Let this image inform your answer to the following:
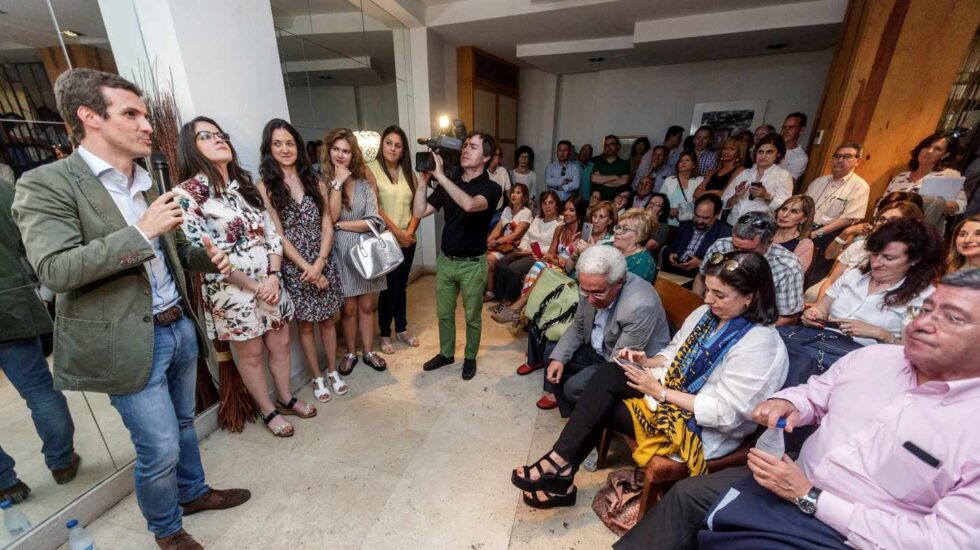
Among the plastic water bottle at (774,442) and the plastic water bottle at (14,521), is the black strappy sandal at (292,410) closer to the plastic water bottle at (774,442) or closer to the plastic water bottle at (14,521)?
the plastic water bottle at (14,521)

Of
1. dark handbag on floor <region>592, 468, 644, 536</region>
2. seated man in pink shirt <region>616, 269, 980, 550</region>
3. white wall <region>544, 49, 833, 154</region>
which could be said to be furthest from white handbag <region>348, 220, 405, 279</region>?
white wall <region>544, 49, 833, 154</region>

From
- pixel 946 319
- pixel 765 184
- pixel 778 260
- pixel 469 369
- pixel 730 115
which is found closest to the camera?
pixel 946 319

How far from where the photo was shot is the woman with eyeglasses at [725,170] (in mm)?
3574

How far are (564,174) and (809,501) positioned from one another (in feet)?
16.0

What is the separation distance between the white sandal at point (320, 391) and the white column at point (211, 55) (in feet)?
4.35

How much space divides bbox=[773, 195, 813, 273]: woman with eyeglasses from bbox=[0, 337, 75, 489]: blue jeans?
11.8ft

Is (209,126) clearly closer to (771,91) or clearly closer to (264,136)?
(264,136)

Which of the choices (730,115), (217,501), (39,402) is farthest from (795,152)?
(39,402)

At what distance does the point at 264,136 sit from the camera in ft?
6.27

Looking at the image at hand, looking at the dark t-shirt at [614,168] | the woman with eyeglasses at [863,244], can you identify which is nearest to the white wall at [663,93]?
the dark t-shirt at [614,168]

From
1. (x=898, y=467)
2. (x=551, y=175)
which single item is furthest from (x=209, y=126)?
(x=551, y=175)

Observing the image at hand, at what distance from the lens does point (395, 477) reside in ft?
5.79

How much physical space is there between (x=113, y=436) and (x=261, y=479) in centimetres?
63

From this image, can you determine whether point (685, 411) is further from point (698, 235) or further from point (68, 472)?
point (68, 472)
